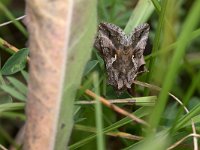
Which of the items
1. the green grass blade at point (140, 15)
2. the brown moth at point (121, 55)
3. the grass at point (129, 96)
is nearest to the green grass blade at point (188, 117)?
the grass at point (129, 96)

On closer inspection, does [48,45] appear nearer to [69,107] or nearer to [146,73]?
[69,107]

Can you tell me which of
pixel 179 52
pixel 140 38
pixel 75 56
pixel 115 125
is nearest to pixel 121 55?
pixel 140 38

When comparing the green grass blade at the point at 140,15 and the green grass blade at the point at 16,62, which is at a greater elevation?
the green grass blade at the point at 140,15

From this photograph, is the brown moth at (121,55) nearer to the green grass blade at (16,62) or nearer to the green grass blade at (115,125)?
the green grass blade at (115,125)

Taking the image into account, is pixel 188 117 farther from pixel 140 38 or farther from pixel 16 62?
pixel 16 62

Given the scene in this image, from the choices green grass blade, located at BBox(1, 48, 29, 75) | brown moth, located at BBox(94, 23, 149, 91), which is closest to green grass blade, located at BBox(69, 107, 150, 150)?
brown moth, located at BBox(94, 23, 149, 91)

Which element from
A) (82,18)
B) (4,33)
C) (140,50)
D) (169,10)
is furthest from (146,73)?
(4,33)

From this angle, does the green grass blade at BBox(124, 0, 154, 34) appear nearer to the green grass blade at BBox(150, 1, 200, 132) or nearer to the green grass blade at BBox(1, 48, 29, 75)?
the green grass blade at BBox(1, 48, 29, 75)

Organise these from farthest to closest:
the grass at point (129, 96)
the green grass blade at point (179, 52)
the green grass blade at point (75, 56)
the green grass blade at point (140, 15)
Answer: the green grass blade at point (140, 15), the green grass blade at point (75, 56), the grass at point (129, 96), the green grass blade at point (179, 52)
